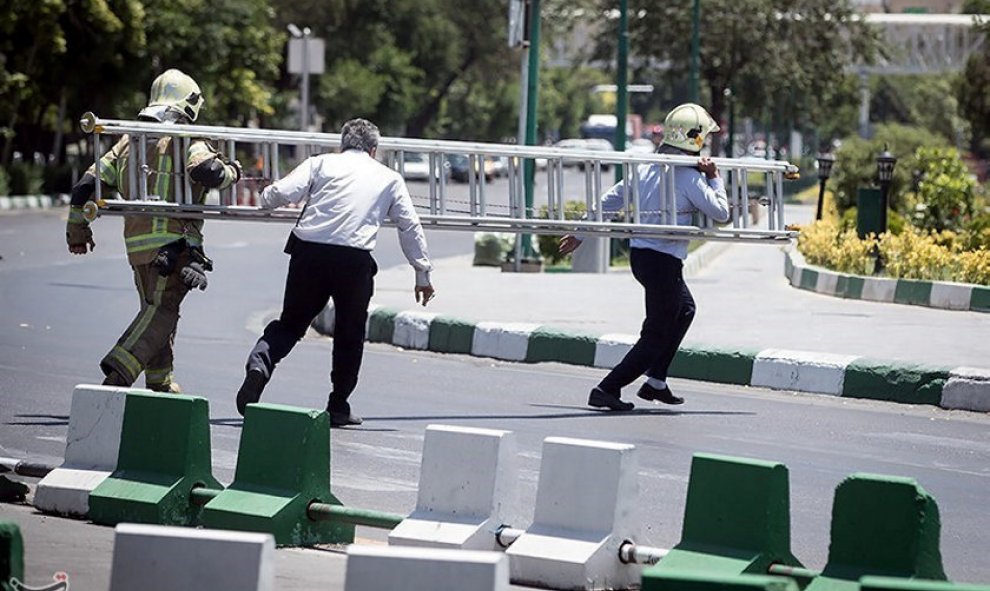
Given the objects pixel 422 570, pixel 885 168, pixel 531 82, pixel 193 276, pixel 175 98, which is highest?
pixel 531 82

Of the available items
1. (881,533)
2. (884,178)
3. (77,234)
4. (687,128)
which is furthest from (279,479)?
(884,178)

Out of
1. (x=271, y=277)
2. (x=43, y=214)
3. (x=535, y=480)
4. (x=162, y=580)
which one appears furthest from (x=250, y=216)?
(x=43, y=214)

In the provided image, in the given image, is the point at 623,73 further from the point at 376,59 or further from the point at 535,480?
the point at 376,59

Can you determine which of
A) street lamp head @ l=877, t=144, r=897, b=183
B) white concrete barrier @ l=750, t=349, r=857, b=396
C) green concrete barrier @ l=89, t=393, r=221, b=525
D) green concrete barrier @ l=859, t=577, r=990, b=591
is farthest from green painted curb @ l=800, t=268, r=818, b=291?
green concrete barrier @ l=859, t=577, r=990, b=591

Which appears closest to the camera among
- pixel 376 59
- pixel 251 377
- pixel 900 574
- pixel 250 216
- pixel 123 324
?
pixel 900 574

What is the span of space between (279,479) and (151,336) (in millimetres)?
3048

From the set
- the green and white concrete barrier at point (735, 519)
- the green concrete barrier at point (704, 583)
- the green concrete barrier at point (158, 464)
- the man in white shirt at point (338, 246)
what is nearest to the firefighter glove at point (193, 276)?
the man in white shirt at point (338, 246)

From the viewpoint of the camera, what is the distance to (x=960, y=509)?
8.57 metres

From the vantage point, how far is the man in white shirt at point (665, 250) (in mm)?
11219

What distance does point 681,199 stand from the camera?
1127 centimetres

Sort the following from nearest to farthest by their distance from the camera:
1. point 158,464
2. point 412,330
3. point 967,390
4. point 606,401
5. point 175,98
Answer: point 158,464
point 175,98
point 606,401
point 967,390
point 412,330

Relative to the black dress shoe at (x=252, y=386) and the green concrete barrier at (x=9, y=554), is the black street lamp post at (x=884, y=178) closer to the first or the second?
the black dress shoe at (x=252, y=386)

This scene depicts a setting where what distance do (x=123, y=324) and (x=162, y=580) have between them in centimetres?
1074

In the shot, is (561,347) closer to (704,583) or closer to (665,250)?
(665,250)
